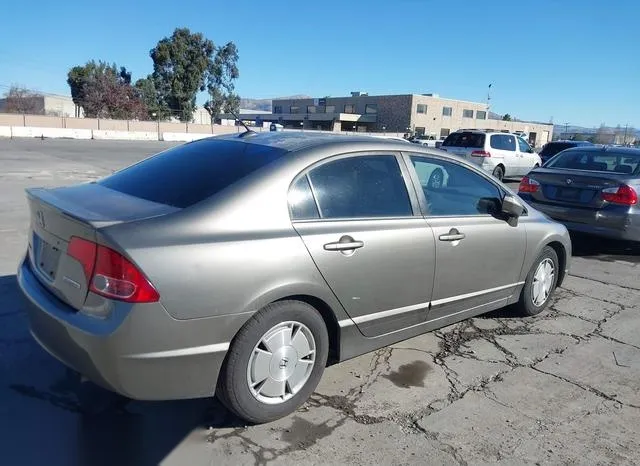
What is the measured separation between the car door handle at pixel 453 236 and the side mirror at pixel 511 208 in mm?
598

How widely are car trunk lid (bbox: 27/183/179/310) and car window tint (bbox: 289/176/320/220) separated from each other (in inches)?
26.5

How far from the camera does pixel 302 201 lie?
3.05 m

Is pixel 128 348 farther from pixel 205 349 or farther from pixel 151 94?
pixel 151 94

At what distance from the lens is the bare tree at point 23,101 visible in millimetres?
64062

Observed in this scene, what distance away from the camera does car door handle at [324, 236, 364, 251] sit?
3.03m

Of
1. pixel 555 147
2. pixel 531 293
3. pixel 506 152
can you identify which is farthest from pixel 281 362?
pixel 555 147

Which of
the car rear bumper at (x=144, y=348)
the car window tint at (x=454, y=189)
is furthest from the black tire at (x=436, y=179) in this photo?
the car rear bumper at (x=144, y=348)

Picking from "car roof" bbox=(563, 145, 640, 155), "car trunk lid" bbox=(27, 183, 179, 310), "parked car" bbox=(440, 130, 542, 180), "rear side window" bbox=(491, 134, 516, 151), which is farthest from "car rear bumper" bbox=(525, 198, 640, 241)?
"rear side window" bbox=(491, 134, 516, 151)

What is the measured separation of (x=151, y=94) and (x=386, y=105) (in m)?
36.2

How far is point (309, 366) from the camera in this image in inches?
121

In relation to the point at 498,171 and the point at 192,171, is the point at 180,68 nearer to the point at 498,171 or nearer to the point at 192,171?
the point at 498,171

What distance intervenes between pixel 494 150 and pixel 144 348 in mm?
15567

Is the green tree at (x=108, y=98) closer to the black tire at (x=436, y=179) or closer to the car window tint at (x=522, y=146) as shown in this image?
the car window tint at (x=522, y=146)

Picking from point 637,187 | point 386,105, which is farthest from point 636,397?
point 386,105
